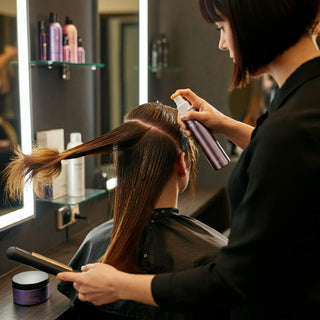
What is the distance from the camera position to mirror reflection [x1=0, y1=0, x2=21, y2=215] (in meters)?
1.54

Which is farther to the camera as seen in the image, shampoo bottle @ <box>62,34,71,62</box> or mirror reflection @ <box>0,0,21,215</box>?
shampoo bottle @ <box>62,34,71,62</box>

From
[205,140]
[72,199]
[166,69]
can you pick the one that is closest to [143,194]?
[205,140]

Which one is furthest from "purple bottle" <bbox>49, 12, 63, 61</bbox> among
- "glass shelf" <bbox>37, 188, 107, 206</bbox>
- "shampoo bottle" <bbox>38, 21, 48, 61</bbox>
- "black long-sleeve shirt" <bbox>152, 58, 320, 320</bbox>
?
"black long-sleeve shirt" <bbox>152, 58, 320, 320</bbox>

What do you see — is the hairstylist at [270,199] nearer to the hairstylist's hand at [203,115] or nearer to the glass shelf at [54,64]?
the hairstylist's hand at [203,115]

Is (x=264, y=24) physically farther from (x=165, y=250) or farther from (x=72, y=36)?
(x=72, y=36)

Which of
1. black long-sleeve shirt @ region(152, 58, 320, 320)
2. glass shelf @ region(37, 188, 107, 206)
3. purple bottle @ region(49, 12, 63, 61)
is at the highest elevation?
purple bottle @ region(49, 12, 63, 61)

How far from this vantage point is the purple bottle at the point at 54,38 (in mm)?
1799

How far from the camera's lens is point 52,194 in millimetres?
1875

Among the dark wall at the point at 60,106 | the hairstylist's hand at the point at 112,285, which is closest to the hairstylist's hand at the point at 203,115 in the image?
the hairstylist's hand at the point at 112,285

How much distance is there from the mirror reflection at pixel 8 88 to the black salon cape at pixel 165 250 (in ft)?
1.53

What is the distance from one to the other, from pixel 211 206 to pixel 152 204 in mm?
1733

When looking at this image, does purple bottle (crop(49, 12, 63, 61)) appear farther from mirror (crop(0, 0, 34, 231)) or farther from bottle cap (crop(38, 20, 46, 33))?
mirror (crop(0, 0, 34, 231))

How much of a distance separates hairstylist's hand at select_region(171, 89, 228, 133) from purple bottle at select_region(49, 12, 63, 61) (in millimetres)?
677

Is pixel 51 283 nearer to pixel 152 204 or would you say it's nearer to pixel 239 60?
pixel 152 204
